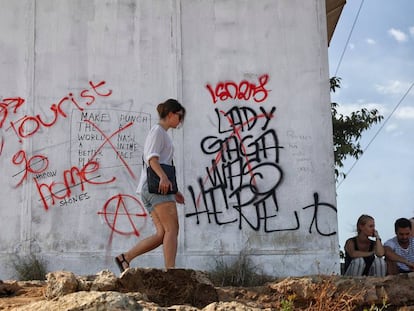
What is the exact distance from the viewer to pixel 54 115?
811 centimetres

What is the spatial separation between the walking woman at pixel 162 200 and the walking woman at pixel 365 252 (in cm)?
273

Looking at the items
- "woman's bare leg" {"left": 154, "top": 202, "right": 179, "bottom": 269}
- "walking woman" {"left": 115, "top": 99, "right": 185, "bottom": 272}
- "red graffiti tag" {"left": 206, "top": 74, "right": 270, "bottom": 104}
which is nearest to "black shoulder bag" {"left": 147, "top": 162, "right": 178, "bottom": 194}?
"walking woman" {"left": 115, "top": 99, "right": 185, "bottom": 272}

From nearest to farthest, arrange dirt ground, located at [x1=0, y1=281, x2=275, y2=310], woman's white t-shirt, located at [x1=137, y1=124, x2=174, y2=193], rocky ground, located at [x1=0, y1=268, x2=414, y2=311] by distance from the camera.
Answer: rocky ground, located at [x1=0, y1=268, x2=414, y2=311] < dirt ground, located at [x1=0, y1=281, x2=275, y2=310] < woman's white t-shirt, located at [x1=137, y1=124, x2=174, y2=193]

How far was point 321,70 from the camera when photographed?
8305mm

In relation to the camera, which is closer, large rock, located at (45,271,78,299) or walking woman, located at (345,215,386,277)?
large rock, located at (45,271,78,299)

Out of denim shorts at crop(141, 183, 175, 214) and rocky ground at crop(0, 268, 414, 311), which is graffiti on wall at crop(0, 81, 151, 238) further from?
rocky ground at crop(0, 268, 414, 311)

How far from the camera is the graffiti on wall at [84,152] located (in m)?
7.98

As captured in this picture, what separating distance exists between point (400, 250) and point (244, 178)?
2.13m

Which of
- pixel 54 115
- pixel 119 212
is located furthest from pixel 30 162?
pixel 119 212

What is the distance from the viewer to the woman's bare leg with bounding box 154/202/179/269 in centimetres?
595

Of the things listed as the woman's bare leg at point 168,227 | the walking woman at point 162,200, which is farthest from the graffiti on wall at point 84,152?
the woman's bare leg at point 168,227

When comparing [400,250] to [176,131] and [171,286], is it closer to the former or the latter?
[176,131]

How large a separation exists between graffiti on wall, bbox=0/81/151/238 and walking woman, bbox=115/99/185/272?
73.9 inches

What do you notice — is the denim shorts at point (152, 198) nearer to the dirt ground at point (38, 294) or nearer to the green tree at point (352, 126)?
the dirt ground at point (38, 294)
